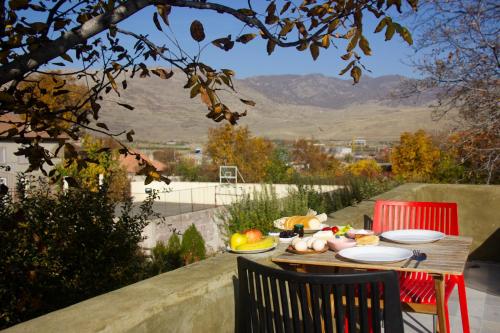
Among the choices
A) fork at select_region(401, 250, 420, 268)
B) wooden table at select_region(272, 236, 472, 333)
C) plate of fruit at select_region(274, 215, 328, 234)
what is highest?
plate of fruit at select_region(274, 215, 328, 234)

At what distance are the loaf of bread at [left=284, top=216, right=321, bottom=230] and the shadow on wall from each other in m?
2.91

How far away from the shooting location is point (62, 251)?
372cm

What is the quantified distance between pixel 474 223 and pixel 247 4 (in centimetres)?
435

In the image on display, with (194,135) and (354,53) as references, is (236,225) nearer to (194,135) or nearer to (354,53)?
(354,53)

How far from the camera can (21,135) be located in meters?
2.26

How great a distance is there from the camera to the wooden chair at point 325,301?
1.70 metres

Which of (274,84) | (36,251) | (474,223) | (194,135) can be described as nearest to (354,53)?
(36,251)

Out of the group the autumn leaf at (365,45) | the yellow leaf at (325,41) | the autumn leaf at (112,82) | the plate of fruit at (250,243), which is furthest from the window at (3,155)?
the autumn leaf at (365,45)

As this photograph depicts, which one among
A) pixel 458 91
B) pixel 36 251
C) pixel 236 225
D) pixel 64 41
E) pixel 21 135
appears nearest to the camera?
pixel 64 41

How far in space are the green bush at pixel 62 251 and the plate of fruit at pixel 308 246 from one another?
5.20ft

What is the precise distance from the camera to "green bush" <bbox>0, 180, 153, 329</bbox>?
3.41m

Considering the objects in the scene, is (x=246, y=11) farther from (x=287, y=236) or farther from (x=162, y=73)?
(x=287, y=236)

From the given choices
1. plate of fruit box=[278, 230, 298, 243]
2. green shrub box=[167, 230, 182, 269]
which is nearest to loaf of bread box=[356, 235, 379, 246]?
plate of fruit box=[278, 230, 298, 243]

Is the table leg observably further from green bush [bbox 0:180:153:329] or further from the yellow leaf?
green bush [bbox 0:180:153:329]
